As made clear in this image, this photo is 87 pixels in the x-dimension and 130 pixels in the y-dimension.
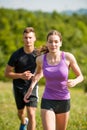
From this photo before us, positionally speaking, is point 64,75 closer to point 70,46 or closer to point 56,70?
point 56,70

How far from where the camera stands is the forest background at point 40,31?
8944cm

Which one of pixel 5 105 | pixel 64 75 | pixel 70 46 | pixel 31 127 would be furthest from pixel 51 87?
pixel 70 46

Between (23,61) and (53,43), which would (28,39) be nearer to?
(23,61)

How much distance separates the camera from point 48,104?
6.49 metres

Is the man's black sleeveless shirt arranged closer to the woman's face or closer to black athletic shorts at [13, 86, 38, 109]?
black athletic shorts at [13, 86, 38, 109]

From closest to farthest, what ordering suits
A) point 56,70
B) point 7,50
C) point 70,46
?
point 56,70
point 7,50
point 70,46

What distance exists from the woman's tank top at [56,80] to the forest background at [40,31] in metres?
68.7

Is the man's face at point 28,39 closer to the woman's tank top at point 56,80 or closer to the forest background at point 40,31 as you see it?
the woman's tank top at point 56,80

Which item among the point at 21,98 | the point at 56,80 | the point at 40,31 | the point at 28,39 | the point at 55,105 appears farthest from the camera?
the point at 40,31

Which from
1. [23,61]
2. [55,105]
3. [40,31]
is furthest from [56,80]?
[40,31]

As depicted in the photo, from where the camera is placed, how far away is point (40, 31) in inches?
3986

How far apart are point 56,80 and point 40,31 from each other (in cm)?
9519

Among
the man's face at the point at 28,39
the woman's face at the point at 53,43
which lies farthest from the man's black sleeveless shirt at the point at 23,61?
the woman's face at the point at 53,43

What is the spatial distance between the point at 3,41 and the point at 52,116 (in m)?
85.5
